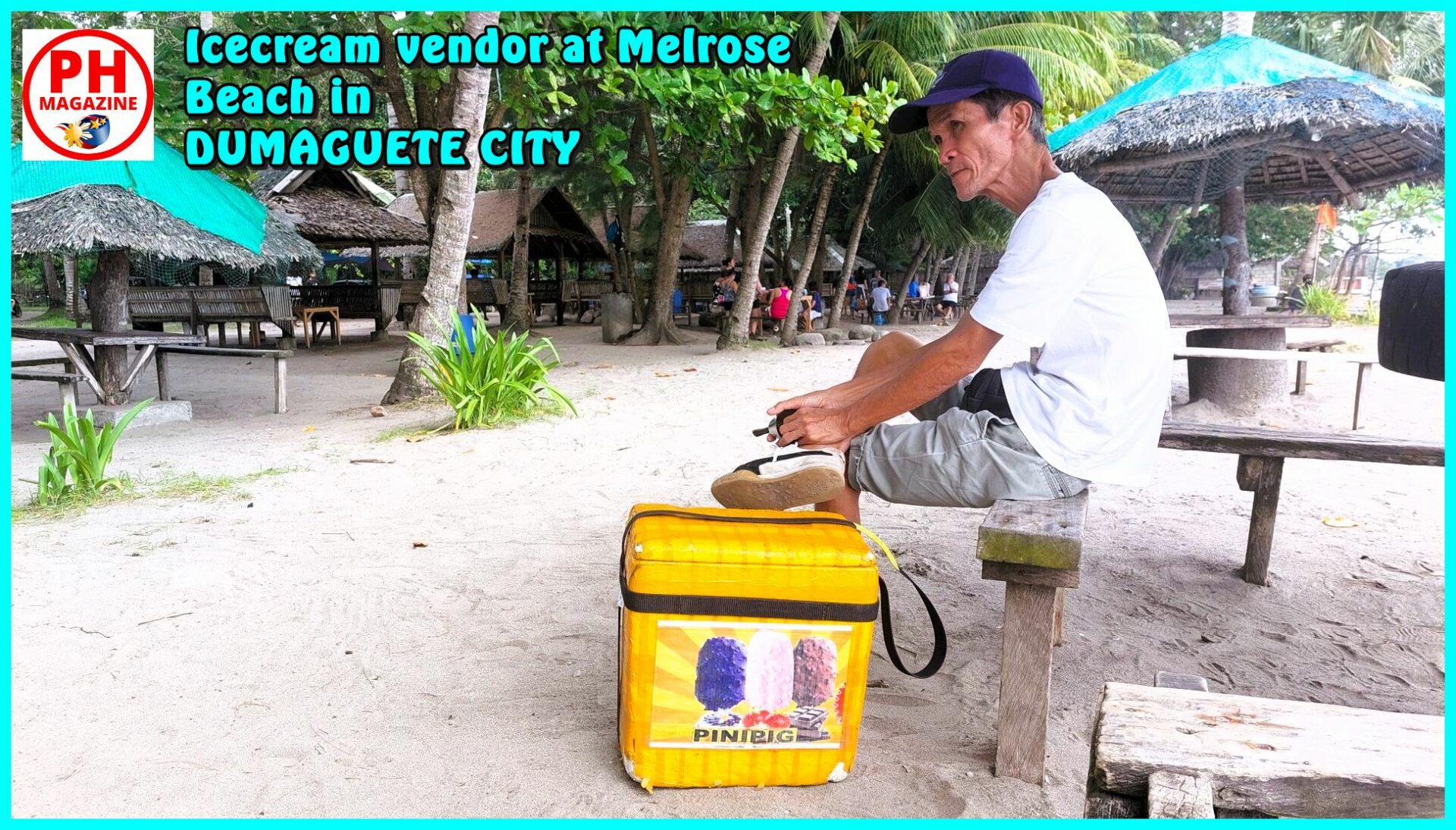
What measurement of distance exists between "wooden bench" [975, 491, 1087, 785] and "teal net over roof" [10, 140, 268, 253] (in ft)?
26.8

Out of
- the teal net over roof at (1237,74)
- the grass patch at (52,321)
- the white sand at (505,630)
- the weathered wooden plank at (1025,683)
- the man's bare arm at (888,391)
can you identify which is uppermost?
the teal net over roof at (1237,74)

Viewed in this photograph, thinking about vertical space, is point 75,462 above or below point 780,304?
below

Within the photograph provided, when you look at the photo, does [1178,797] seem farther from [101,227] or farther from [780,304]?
[780,304]

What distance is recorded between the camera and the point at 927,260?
24234mm

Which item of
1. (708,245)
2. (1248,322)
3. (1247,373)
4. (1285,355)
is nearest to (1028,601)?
(1285,355)

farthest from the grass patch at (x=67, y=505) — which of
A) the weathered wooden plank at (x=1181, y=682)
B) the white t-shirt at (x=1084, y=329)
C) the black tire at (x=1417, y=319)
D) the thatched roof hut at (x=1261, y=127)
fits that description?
the thatched roof hut at (x=1261, y=127)

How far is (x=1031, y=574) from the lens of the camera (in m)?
2.11

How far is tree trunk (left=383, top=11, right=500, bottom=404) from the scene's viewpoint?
7160mm

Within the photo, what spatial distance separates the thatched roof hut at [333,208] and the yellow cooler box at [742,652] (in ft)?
48.1

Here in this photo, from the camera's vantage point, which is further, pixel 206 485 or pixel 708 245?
pixel 708 245

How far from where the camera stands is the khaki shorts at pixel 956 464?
240 centimetres

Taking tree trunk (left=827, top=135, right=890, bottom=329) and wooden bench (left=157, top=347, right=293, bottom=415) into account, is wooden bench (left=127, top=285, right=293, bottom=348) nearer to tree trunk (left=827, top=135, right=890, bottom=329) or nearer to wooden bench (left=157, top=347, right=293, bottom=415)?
wooden bench (left=157, top=347, right=293, bottom=415)

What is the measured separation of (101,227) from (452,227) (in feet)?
9.22

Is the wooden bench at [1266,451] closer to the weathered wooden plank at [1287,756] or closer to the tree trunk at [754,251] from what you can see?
the weathered wooden plank at [1287,756]
